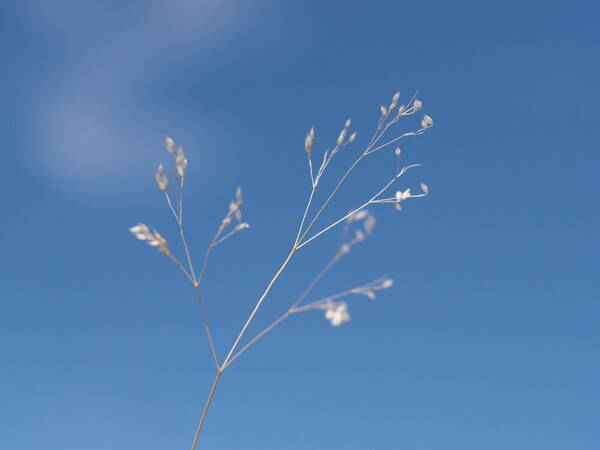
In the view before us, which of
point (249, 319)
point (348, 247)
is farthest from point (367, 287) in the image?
point (249, 319)

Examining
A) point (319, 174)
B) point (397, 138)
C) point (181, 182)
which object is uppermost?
point (397, 138)

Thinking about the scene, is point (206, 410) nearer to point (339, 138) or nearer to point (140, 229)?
point (140, 229)

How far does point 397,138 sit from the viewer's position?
2262mm

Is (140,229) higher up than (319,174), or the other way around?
(319,174)

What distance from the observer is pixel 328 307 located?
53.2 inches

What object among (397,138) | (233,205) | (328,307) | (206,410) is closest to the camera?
(328,307)

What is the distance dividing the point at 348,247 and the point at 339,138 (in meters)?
0.79

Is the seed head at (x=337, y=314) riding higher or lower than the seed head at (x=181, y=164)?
lower

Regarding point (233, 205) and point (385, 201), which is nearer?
point (233, 205)

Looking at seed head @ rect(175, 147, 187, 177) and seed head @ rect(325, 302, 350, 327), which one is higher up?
seed head @ rect(175, 147, 187, 177)

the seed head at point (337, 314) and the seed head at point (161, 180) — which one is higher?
the seed head at point (161, 180)

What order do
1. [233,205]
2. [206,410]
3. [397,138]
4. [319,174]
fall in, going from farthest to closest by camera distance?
1. [397,138]
2. [319,174]
3. [233,205]
4. [206,410]

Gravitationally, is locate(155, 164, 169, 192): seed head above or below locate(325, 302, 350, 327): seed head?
above

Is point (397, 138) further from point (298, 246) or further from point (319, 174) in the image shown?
point (298, 246)
